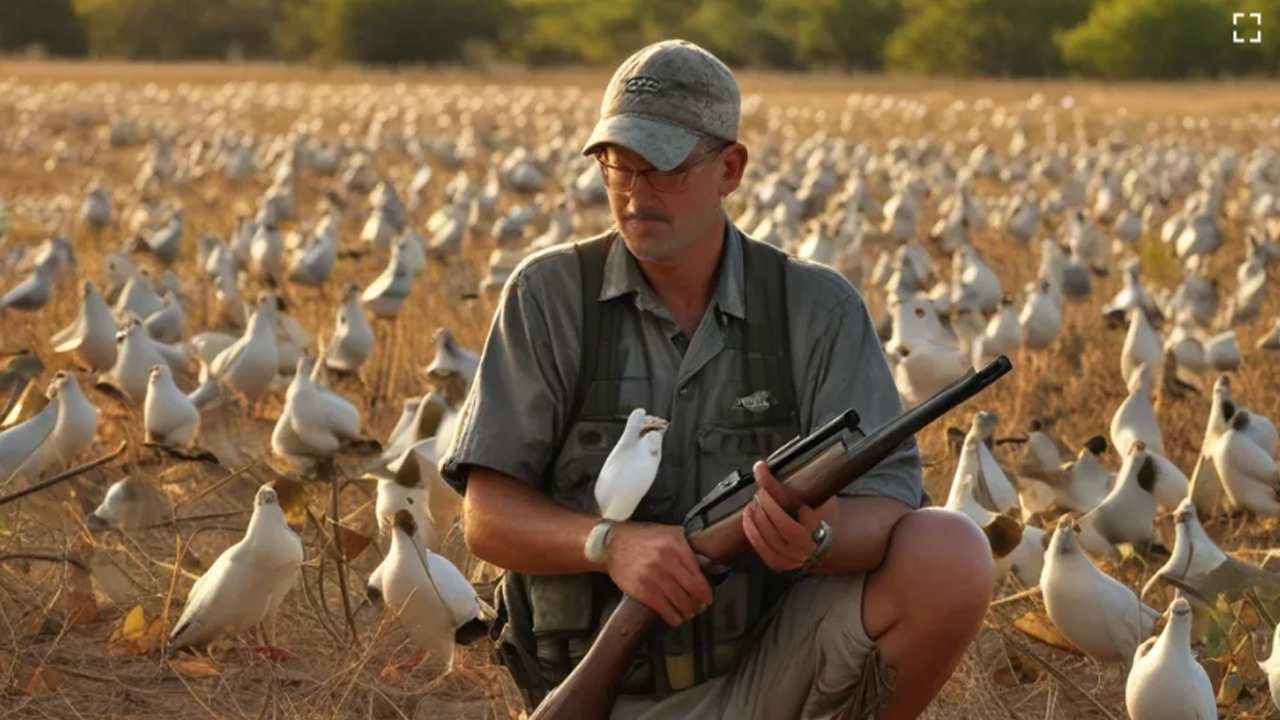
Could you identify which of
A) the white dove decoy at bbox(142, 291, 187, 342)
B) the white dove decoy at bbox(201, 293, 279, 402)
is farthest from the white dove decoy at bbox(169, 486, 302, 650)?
the white dove decoy at bbox(142, 291, 187, 342)

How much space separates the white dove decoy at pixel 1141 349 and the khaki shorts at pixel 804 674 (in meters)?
4.25

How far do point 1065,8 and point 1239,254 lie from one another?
47952 millimetres

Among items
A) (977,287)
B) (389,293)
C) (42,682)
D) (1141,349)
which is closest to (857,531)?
(42,682)

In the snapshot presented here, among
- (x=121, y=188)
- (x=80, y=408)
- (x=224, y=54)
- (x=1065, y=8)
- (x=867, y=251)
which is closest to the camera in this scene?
(x=80, y=408)

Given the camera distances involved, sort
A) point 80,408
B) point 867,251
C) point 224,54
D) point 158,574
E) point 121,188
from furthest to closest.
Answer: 1. point 224,54
2. point 121,188
3. point 867,251
4. point 80,408
5. point 158,574

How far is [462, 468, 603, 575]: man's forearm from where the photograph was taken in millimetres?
3766

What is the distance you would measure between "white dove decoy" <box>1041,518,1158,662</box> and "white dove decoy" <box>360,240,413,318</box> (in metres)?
4.82

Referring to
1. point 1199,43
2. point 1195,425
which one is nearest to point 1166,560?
point 1195,425

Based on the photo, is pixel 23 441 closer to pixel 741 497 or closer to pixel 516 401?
pixel 516 401

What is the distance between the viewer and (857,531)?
3.72 metres

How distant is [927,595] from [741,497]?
33cm

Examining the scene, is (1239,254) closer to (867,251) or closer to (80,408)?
(867,251)

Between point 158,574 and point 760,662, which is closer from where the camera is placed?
point 760,662

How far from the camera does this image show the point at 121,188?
17891 mm
